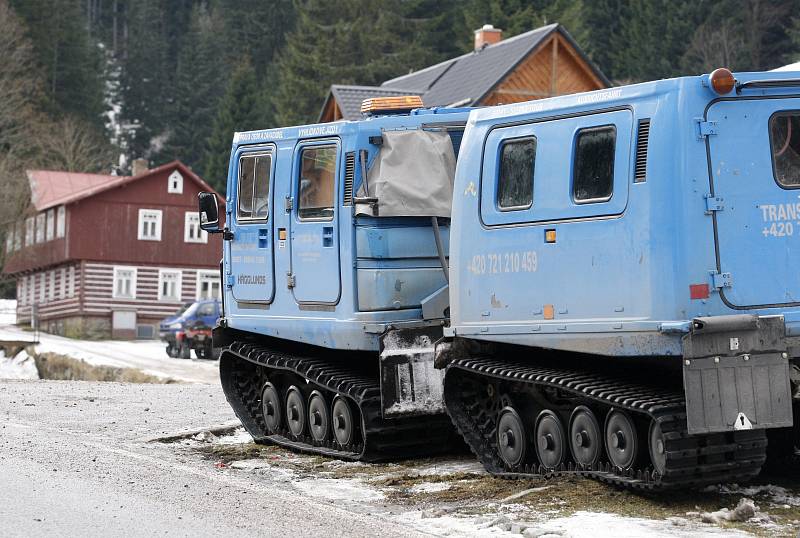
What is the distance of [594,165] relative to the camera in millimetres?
10867

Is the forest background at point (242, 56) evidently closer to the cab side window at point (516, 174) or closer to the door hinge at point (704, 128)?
the cab side window at point (516, 174)

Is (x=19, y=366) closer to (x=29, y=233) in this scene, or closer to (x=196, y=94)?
(x=29, y=233)

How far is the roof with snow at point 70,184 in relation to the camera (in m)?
64.9

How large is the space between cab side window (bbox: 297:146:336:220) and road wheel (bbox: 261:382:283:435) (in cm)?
248

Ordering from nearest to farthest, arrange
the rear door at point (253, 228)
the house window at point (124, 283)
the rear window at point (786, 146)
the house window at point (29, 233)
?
the rear window at point (786, 146) < the rear door at point (253, 228) < the house window at point (124, 283) < the house window at point (29, 233)

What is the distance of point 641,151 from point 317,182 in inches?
188

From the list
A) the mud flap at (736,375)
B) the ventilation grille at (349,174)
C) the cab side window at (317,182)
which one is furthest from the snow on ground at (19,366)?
the mud flap at (736,375)

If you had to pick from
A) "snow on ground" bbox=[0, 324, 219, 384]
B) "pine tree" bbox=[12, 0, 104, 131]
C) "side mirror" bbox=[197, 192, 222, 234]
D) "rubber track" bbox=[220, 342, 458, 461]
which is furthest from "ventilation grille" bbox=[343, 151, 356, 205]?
"pine tree" bbox=[12, 0, 104, 131]

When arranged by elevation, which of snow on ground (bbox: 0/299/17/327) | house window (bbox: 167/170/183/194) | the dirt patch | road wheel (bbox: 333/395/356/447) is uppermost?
house window (bbox: 167/170/183/194)

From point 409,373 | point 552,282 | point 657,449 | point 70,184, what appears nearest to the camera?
point 657,449

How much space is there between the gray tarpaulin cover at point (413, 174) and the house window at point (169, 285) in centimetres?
5324

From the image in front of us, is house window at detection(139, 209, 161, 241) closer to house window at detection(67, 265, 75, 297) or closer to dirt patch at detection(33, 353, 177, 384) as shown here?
house window at detection(67, 265, 75, 297)

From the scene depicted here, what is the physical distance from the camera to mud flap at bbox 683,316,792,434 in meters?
9.52

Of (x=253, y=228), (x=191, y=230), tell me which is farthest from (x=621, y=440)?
(x=191, y=230)
